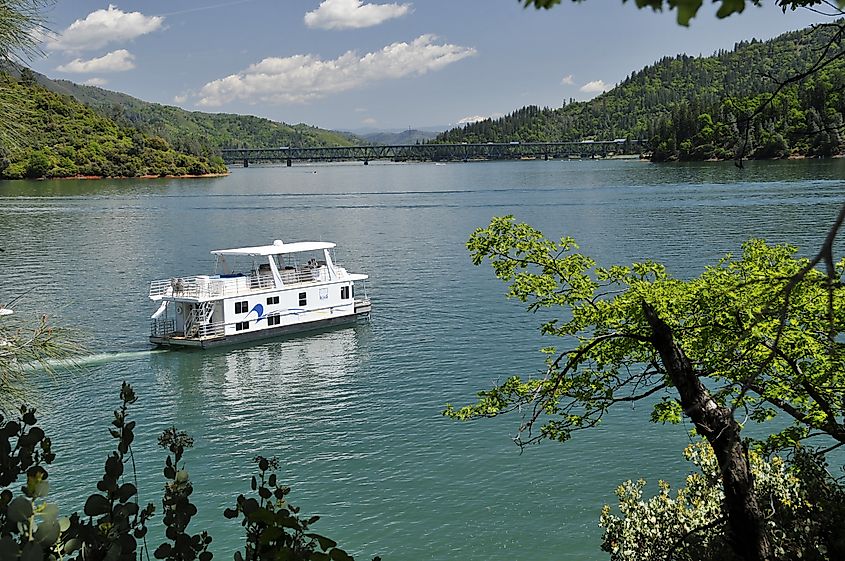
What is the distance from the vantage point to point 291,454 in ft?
75.8

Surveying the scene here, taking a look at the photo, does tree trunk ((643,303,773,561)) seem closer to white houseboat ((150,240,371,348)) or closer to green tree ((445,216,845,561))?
green tree ((445,216,845,561))

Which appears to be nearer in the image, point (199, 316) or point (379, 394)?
point (379, 394)

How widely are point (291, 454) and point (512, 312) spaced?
17.7 meters

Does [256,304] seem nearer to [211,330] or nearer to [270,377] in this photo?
[211,330]

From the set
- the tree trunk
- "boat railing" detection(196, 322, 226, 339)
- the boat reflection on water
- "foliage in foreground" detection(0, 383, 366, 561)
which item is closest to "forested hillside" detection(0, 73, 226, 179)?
"boat railing" detection(196, 322, 226, 339)

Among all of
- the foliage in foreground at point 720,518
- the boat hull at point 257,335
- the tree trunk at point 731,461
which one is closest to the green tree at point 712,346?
the tree trunk at point 731,461

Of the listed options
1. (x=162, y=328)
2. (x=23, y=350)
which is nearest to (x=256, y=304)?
(x=162, y=328)

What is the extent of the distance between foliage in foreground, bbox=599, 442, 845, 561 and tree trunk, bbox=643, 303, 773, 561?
31cm

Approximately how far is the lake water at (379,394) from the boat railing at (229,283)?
8.82 ft

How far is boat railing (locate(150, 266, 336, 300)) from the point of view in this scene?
37125 millimetres

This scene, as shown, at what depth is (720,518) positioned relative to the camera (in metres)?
9.96

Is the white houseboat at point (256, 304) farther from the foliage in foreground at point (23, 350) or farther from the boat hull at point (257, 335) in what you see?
the foliage in foreground at point (23, 350)

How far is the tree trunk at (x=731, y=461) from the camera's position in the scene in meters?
8.59

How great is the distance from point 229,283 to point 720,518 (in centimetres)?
3088
